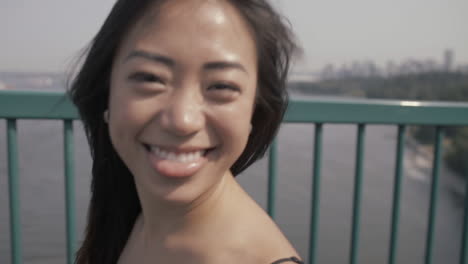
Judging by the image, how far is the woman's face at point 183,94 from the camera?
2.85ft

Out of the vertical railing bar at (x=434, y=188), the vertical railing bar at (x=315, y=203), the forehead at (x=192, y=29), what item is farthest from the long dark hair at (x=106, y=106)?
the vertical railing bar at (x=434, y=188)

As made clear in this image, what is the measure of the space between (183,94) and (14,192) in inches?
47.2

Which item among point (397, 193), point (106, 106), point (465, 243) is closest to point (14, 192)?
point (106, 106)

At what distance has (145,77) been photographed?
2.96 ft

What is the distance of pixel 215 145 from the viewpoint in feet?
3.08

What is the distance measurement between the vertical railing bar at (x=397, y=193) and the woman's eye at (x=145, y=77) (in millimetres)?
1297

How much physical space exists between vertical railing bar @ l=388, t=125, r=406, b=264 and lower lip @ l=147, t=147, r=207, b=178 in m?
1.22

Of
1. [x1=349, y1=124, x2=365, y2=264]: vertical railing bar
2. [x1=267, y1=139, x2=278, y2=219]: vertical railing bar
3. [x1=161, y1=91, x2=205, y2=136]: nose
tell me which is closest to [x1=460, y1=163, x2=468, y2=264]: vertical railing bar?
[x1=349, y1=124, x2=365, y2=264]: vertical railing bar

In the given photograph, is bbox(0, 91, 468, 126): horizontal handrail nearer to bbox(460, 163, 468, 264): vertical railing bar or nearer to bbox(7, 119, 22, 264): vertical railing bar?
bbox(7, 119, 22, 264): vertical railing bar

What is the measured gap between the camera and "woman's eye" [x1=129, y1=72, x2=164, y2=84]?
2.91 feet

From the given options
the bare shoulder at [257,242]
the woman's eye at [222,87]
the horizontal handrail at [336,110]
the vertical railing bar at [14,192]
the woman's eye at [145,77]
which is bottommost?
the vertical railing bar at [14,192]

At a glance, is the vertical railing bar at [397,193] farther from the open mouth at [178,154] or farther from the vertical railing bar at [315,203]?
the open mouth at [178,154]

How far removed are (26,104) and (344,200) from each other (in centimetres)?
2327

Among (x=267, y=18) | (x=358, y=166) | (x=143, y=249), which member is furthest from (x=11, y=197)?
(x=358, y=166)
